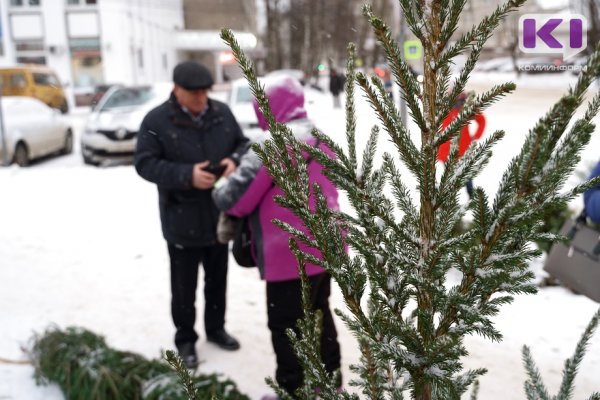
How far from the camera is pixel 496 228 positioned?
0.88 meters

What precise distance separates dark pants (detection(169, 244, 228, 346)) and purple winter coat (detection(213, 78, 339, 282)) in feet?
2.70

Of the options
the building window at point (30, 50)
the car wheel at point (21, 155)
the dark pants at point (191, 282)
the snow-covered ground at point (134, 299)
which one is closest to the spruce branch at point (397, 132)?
the snow-covered ground at point (134, 299)

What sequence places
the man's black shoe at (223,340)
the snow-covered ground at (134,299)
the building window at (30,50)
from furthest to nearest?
the building window at (30,50)
the man's black shoe at (223,340)
the snow-covered ground at (134,299)

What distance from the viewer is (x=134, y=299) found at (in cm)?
491

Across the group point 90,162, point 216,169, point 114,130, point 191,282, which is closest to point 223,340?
point 191,282

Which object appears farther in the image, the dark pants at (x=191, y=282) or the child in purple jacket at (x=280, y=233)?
A: the dark pants at (x=191, y=282)

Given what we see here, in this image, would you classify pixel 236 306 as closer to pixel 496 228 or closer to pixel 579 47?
pixel 579 47

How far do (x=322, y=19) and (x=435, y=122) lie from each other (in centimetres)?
3023

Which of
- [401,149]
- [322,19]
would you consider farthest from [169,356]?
[322,19]

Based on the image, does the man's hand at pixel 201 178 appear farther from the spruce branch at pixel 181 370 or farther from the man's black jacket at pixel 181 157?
the spruce branch at pixel 181 370

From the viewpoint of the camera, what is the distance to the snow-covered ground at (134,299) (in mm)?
3555

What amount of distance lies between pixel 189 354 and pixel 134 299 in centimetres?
139

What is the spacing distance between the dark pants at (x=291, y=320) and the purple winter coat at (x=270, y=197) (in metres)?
0.07

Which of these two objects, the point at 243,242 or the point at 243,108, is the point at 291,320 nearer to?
the point at 243,242
